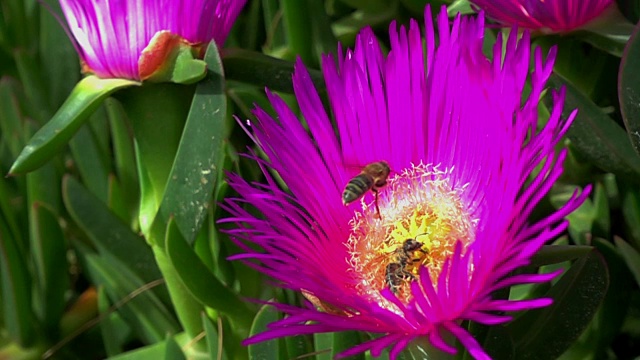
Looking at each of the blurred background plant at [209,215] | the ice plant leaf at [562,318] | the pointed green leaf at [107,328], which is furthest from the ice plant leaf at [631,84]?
the pointed green leaf at [107,328]

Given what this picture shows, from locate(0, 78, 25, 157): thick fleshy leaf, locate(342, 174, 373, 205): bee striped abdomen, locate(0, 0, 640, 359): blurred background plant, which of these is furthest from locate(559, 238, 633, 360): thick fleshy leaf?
locate(0, 78, 25, 157): thick fleshy leaf

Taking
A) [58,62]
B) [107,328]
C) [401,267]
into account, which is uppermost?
[58,62]

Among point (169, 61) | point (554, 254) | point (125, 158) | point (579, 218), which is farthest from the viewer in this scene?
point (125, 158)

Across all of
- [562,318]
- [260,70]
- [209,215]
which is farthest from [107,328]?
[562,318]

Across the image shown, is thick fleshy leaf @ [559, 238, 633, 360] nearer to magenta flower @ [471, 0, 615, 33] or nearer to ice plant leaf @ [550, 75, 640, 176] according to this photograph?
ice plant leaf @ [550, 75, 640, 176]

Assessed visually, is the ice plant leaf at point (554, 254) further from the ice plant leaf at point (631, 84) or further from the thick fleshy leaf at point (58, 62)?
the thick fleshy leaf at point (58, 62)

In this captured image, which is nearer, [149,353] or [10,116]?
[149,353]

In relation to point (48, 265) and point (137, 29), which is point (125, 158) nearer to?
point (48, 265)
